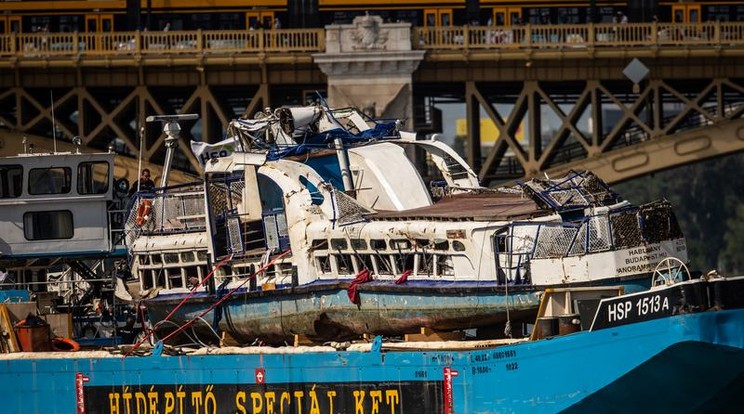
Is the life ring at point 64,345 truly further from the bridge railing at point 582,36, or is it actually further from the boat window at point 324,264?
the bridge railing at point 582,36

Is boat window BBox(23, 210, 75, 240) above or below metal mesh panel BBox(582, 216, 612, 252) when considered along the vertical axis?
above

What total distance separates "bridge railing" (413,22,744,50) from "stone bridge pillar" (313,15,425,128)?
0.80 m

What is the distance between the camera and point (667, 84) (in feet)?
246

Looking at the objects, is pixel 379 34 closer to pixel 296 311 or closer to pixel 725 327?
pixel 296 311

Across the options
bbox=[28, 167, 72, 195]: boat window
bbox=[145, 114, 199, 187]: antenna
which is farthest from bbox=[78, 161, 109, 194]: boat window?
bbox=[145, 114, 199, 187]: antenna

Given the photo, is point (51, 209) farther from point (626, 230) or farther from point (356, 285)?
point (626, 230)

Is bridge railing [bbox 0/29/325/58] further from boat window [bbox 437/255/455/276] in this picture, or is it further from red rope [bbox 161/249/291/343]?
boat window [bbox 437/255/455/276]

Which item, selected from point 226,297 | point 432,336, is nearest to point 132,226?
point 226,297

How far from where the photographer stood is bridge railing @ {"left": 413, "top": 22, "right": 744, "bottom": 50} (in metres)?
71.5

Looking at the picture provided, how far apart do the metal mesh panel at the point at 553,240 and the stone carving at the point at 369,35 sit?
32514mm

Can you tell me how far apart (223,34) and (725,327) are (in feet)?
130

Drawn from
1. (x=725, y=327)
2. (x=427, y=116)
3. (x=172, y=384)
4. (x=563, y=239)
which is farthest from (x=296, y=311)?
(x=427, y=116)

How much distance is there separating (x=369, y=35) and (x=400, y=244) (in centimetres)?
3090

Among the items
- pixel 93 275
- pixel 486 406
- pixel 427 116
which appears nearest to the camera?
pixel 486 406
